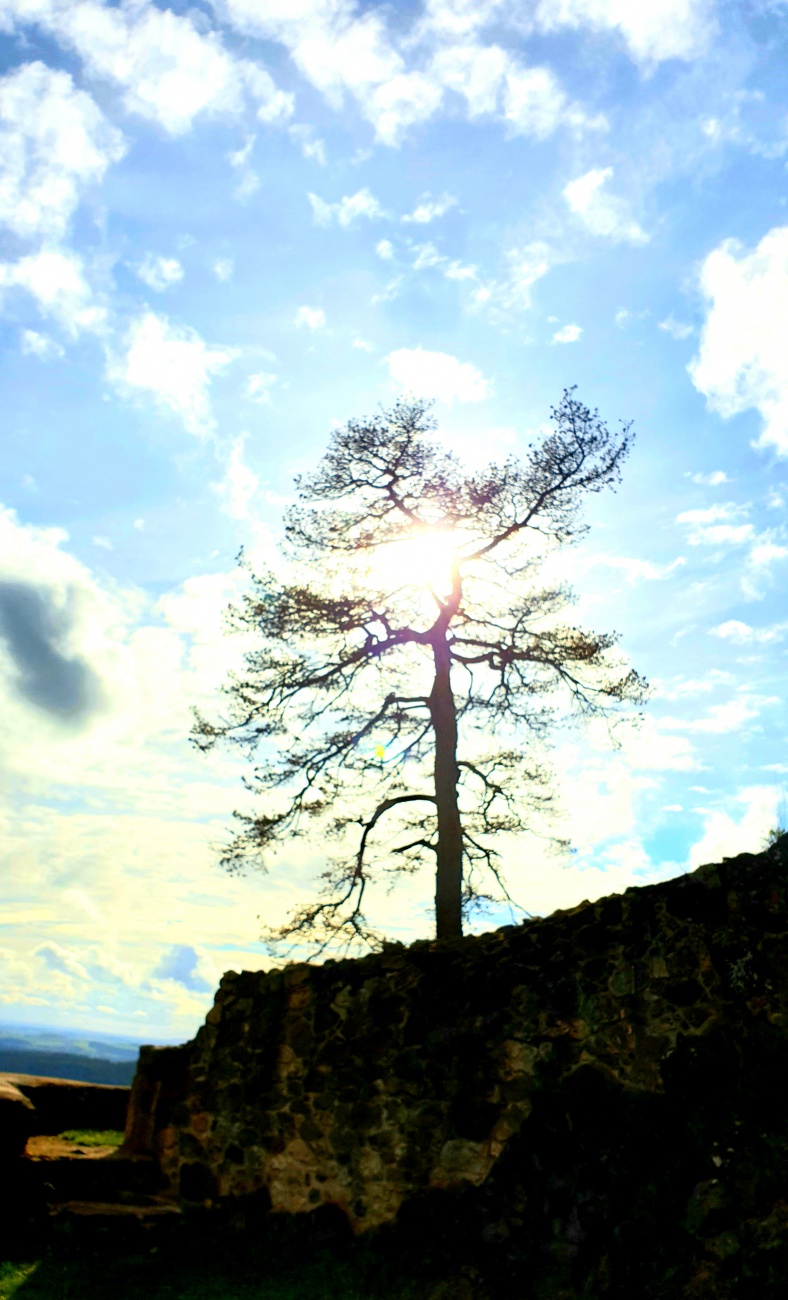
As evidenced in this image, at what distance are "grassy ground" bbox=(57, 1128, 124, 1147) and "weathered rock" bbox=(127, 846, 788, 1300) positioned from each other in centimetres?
176

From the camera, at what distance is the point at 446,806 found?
17.9 m

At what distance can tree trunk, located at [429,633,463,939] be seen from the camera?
17.0m

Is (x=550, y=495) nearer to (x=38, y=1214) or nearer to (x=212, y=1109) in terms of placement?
(x=212, y=1109)

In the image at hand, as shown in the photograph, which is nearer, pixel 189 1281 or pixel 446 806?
pixel 189 1281

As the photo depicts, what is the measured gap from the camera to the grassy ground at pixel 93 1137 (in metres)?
13.6

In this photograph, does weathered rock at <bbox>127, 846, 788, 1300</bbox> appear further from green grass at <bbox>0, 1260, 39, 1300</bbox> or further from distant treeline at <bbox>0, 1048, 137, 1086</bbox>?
distant treeline at <bbox>0, 1048, 137, 1086</bbox>

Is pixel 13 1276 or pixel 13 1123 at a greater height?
pixel 13 1123

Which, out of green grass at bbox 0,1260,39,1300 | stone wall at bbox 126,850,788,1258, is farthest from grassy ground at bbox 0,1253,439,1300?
stone wall at bbox 126,850,788,1258

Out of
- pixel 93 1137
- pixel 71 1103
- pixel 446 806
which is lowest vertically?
pixel 93 1137

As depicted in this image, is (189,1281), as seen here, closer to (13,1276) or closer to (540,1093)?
(13,1276)

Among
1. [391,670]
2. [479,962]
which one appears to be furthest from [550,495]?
[479,962]

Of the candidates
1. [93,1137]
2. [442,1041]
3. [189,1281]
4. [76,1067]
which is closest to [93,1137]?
[93,1137]

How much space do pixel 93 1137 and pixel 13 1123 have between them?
3.24 metres

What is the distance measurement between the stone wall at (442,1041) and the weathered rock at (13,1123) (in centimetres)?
156
